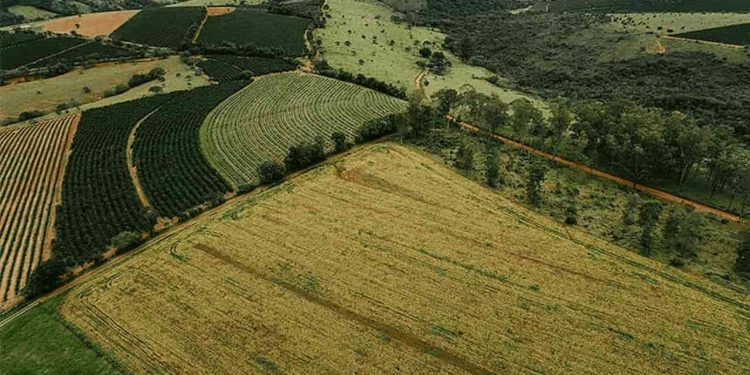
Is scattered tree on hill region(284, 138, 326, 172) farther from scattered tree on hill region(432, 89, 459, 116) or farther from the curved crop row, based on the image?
scattered tree on hill region(432, 89, 459, 116)

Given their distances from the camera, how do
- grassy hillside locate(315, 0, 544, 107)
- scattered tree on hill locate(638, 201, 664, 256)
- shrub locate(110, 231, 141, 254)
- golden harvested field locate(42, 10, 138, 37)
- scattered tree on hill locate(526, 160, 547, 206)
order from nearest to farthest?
scattered tree on hill locate(638, 201, 664, 256) < shrub locate(110, 231, 141, 254) < scattered tree on hill locate(526, 160, 547, 206) < grassy hillside locate(315, 0, 544, 107) < golden harvested field locate(42, 10, 138, 37)

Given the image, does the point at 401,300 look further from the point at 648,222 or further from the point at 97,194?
the point at 97,194

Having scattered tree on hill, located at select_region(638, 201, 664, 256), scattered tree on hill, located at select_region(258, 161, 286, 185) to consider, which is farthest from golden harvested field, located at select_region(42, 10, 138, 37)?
scattered tree on hill, located at select_region(638, 201, 664, 256)

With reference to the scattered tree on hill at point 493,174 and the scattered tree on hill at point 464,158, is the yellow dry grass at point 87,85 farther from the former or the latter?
the scattered tree on hill at point 493,174

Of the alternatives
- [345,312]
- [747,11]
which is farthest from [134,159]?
[747,11]

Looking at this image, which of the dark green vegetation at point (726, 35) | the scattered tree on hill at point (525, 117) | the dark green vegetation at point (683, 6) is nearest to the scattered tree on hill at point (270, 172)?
the scattered tree on hill at point (525, 117)

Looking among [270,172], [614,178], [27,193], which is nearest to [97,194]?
[27,193]
